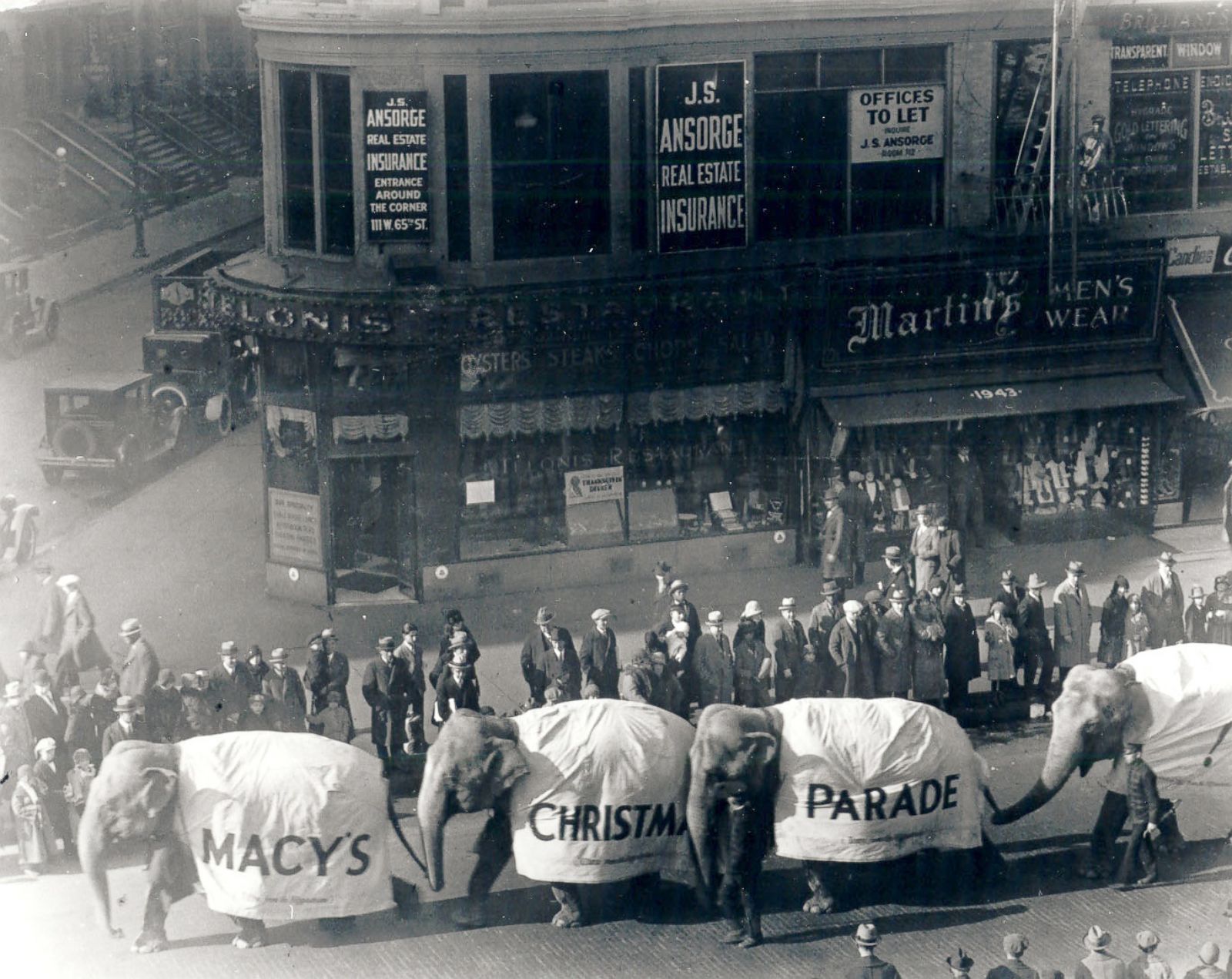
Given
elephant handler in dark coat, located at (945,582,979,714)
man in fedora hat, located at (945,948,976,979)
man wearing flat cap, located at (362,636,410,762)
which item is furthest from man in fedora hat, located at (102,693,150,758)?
elephant handler in dark coat, located at (945,582,979,714)

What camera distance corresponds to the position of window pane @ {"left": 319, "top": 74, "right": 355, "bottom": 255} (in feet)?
79.7

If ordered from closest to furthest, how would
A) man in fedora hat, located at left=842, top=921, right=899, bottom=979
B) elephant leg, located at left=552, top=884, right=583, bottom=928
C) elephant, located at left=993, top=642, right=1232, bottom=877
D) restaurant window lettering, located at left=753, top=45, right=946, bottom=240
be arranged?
1. man in fedora hat, located at left=842, top=921, right=899, bottom=979
2. elephant leg, located at left=552, top=884, right=583, bottom=928
3. elephant, located at left=993, top=642, right=1232, bottom=877
4. restaurant window lettering, located at left=753, top=45, right=946, bottom=240

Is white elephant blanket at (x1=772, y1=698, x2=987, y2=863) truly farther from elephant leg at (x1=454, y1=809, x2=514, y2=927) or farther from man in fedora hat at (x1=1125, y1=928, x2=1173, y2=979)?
man in fedora hat at (x1=1125, y1=928, x2=1173, y2=979)

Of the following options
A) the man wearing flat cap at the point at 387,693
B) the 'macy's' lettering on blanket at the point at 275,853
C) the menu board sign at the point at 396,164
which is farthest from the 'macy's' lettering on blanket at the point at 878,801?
the menu board sign at the point at 396,164

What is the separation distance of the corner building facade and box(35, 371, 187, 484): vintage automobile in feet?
14.2

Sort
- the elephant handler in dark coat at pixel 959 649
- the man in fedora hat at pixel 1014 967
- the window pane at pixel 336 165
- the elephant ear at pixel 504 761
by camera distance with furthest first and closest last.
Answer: the window pane at pixel 336 165 → the elephant handler in dark coat at pixel 959 649 → the elephant ear at pixel 504 761 → the man in fedora hat at pixel 1014 967

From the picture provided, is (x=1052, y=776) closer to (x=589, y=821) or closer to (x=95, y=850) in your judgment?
(x=589, y=821)

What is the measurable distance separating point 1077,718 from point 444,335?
1002 cm

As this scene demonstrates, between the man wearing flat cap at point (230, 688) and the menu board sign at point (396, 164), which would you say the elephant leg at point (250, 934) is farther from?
the menu board sign at point (396, 164)

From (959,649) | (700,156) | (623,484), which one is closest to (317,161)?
(700,156)

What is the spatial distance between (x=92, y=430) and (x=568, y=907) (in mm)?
14530

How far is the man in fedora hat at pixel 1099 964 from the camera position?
14469mm

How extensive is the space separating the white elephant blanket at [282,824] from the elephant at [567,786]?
0.66 meters

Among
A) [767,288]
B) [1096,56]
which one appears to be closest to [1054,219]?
[1096,56]
